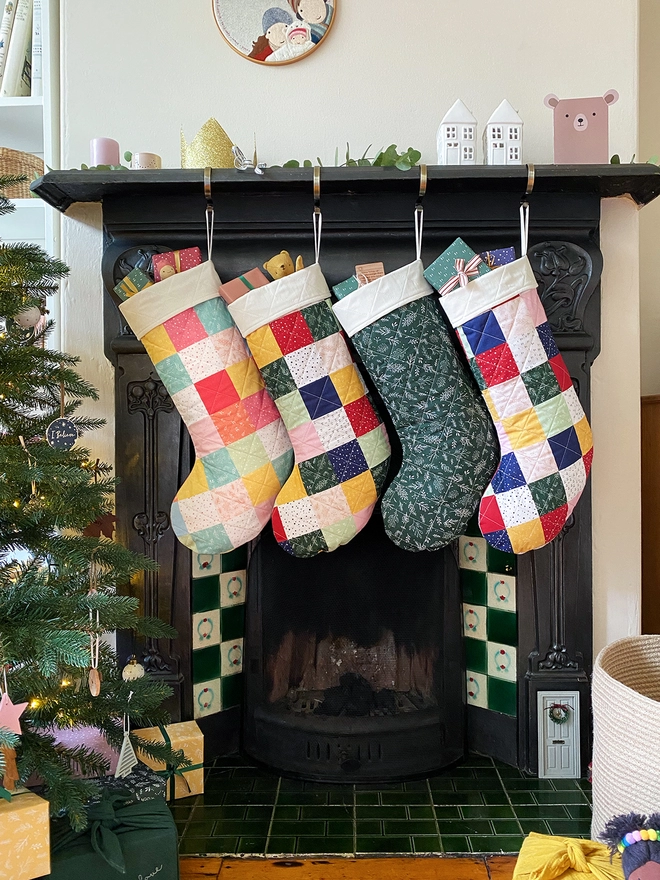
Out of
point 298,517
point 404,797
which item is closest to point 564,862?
point 404,797

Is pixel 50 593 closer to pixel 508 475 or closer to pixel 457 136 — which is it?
pixel 508 475

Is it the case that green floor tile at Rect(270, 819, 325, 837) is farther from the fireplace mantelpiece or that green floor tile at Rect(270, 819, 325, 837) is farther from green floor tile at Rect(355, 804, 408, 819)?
the fireplace mantelpiece

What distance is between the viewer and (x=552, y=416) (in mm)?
1540

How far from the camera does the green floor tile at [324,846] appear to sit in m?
1.47

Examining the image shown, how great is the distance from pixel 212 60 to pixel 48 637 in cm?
141

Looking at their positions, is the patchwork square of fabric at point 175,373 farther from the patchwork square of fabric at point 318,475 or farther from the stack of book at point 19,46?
the stack of book at point 19,46

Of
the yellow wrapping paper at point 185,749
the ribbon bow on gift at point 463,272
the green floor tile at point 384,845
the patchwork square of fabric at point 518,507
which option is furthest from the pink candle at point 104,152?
the green floor tile at point 384,845

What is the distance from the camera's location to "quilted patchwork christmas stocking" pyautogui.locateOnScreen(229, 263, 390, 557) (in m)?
1.60

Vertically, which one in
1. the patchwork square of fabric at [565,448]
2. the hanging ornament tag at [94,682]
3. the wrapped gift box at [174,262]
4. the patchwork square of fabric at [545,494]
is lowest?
the hanging ornament tag at [94,682]

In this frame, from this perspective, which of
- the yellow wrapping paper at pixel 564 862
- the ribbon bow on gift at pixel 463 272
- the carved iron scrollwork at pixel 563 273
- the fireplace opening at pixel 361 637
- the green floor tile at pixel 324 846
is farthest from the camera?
the fireplace opening at pixel 361 637

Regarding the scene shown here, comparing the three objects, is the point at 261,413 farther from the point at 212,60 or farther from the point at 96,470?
the point at 212,60

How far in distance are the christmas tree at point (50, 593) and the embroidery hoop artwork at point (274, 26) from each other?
2.37 feet

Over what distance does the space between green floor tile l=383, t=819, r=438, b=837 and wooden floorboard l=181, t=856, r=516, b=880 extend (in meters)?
0.09

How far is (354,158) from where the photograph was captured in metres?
1.81
